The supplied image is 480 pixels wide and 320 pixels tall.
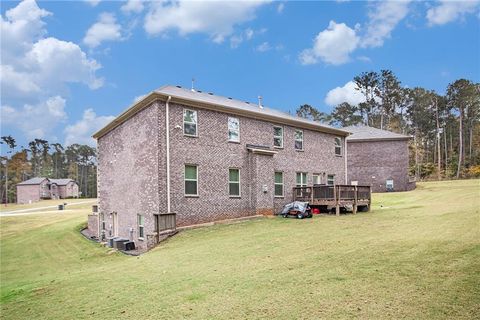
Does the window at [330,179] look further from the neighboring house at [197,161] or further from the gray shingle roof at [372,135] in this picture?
the gray shingle roof at [372,135]

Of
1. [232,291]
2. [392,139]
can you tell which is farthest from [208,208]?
[392,139]

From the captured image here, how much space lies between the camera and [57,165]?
9750cm

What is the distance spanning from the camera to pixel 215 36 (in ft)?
91.6

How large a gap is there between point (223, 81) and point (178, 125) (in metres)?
16.1

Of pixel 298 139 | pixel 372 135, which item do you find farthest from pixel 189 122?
pixel 372 135

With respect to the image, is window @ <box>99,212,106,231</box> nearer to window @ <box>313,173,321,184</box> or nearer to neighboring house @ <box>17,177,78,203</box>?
window @ <box>313,173,321,184</box>

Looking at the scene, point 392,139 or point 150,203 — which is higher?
point 392,139

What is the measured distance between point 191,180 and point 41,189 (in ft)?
210

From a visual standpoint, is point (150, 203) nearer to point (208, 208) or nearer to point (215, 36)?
point (208, 208)

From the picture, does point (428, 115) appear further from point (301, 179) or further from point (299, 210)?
point (299, 210)

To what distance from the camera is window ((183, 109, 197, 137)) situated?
17.4 m

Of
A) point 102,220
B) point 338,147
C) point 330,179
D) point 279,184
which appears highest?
point 338,147

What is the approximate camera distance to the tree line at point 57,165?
85750 mm

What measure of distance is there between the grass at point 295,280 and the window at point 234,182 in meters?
5.05
